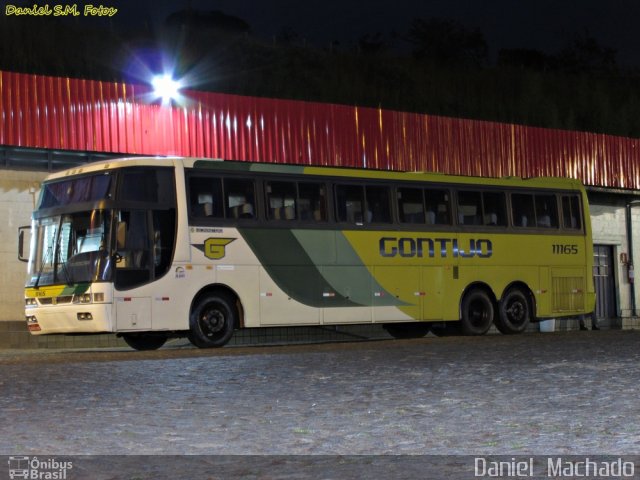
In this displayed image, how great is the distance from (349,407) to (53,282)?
10772 millimetres

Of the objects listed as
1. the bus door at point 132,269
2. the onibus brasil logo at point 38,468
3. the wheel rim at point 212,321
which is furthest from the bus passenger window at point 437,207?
the onibus brasil logo at point 38,468

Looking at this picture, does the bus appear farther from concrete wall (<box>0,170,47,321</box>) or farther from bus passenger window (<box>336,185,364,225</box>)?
concrete wall (<box>0,170,47,321</box>)

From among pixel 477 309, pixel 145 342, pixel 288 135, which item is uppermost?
pixel 288 135

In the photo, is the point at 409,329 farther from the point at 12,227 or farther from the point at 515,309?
the point at 12,227

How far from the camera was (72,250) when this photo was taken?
63.1ft

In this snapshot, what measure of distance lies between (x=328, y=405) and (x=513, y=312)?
15.9 m

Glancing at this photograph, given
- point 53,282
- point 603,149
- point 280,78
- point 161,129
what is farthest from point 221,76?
point 53,282

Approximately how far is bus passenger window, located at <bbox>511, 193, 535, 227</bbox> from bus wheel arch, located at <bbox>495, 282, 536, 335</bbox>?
4.67ft

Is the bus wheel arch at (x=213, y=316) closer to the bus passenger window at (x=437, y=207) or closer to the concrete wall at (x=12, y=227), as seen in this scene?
the bus passenger window at (x=437, y=207)

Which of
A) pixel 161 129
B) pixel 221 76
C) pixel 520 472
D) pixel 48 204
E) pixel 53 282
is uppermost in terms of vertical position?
pixel 221 76

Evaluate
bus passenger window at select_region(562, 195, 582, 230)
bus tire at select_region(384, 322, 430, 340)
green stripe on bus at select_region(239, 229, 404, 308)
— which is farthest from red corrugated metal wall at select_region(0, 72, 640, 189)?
green stripe on bus at select_region(239, 229, 404, 308)

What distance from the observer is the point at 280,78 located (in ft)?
200

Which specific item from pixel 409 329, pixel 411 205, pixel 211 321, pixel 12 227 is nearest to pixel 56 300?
pixel 211 321

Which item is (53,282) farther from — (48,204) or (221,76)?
(221,76)
